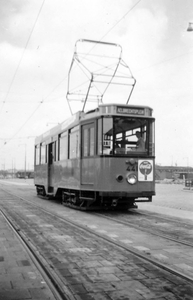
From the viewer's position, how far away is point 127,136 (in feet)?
38.2

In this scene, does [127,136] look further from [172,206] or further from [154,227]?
[172,206]

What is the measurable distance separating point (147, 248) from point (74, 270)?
1975mm

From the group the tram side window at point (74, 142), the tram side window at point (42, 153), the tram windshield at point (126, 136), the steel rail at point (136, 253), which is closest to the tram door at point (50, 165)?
the tram side window at point (42, 153)

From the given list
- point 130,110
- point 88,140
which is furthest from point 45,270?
point 130,110

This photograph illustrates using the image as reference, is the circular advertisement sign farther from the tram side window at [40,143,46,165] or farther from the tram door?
the tram side window at [40,143,46,165]

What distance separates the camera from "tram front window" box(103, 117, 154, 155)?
11508 mm

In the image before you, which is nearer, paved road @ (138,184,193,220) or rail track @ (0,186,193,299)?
rail track @ (0,186,193,299)

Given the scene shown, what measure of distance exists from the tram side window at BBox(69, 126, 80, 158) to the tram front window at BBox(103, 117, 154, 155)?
5.53ft

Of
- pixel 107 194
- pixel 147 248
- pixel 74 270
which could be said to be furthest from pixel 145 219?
pixel 74 270

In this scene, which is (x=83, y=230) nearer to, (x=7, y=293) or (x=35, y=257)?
(x=35, y=257)

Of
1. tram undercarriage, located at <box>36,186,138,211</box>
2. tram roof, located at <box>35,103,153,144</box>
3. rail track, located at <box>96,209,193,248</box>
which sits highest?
tram roof, located at <box>35,103,153,144</box>

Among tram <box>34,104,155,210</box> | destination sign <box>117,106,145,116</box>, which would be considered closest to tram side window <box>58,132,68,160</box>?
tram <box>34,104,155,210</box>

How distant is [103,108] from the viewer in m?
11.6

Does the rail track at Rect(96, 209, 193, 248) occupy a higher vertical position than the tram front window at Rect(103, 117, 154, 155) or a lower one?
lower
